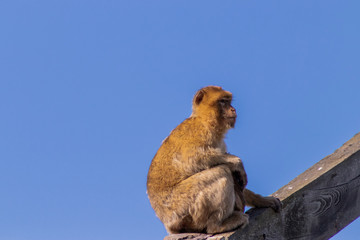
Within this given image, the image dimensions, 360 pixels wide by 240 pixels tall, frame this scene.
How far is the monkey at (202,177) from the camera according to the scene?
3529mm

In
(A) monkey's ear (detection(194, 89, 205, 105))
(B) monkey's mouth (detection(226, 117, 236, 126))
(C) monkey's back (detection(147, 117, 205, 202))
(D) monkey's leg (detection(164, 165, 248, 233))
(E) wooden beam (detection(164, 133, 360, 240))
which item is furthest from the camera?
(A) monkey's ear (detection(194, 89, 205, 105))

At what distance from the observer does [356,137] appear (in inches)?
149

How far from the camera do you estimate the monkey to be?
139 inches

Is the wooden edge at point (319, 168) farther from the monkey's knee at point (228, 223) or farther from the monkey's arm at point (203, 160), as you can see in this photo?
the monkey's arm at point (203, 160)

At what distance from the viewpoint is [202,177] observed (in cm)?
374

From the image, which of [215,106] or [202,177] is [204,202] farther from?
[215,106]

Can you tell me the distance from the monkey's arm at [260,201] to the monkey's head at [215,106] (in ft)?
2.52

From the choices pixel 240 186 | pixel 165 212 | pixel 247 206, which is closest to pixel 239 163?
pixel 240 186

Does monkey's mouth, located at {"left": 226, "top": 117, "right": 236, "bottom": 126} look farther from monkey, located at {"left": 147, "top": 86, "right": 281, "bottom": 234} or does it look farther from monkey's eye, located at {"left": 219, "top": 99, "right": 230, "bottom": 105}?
monkey's eye, located at {"left": 219, "top": 99, "right": 230, "bottom": 105}

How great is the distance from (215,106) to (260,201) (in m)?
1.18

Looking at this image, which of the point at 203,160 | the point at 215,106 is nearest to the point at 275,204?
the point at 203,160

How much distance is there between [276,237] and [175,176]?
114 centimetres

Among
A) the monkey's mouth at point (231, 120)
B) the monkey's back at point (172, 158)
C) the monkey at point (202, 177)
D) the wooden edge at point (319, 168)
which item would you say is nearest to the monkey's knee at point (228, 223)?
the monkey at point (202, 177)

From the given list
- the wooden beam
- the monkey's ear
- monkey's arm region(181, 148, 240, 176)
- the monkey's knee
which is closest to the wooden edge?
the wooden beam
